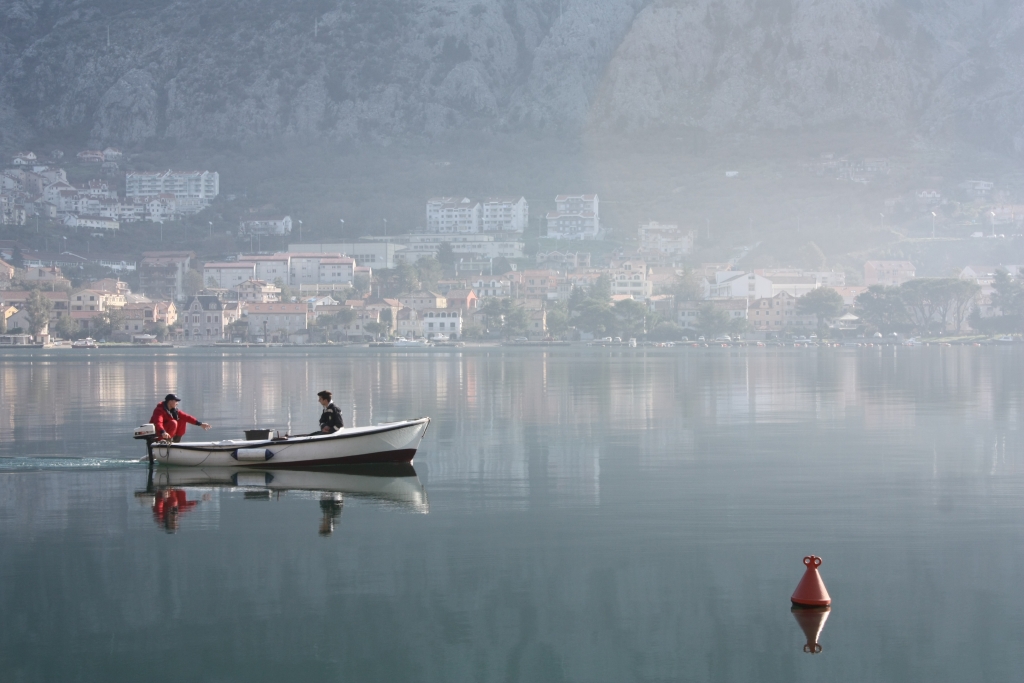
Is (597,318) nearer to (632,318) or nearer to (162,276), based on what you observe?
(632,318)

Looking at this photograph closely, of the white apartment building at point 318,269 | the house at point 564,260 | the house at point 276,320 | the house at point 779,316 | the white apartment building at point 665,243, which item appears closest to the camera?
the house at point 276,320

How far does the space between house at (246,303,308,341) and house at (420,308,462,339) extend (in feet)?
45.3

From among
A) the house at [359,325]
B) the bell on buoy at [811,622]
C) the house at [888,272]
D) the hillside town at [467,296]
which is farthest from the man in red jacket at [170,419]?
the house at [888,272]

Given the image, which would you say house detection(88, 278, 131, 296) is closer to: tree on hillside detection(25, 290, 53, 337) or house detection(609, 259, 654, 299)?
tree on hillside detection(25, 290, 53, 337)

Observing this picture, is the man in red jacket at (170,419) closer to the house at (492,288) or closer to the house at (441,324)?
the house at (441,324)

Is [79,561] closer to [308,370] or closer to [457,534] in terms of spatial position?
[457,534]

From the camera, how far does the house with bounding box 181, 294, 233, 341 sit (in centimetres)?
14250

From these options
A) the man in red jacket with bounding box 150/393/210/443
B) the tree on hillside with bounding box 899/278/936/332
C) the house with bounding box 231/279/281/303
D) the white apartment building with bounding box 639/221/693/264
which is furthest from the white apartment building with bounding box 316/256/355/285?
the man in red jacket with bounding box 150/393/210/443

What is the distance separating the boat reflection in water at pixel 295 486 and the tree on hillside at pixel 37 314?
117229mm

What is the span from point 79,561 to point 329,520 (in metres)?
3.42

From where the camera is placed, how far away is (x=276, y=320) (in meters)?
143

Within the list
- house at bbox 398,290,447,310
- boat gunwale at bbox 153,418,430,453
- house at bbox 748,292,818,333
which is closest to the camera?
boat gunwale at bbox 153,418,430,453

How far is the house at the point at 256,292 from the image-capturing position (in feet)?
517

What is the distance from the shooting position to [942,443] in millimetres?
24641
